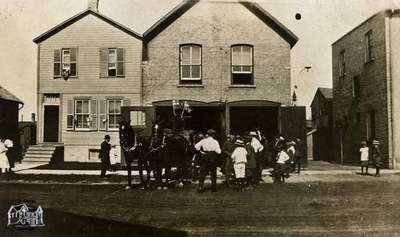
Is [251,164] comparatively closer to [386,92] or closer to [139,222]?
[139,222]

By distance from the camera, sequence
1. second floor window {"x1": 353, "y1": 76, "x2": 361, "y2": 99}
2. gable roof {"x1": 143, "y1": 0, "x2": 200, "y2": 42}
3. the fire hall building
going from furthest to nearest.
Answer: second floor window {"x1": 353, "y1": 76, "x2": 361, "y2": 99}, gable roof {"x1": 143, "y1": 0, "x2": 200, "y2": 42}, the fire hall building

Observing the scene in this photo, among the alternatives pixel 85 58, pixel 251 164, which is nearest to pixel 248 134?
pixel 251 164

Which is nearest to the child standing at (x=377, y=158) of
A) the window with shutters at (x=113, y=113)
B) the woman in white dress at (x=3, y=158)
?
the window with shutters at (x=113, y=113)

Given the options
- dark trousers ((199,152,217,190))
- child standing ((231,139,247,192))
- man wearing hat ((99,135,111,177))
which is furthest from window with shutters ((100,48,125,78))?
dark trousers ((199,152,217,190))

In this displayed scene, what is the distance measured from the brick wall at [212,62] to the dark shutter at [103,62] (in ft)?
4.45

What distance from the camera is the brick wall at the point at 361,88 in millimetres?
15469

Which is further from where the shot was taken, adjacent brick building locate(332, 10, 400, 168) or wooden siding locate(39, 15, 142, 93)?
wooden siding locate(39, 15, 142, 93)

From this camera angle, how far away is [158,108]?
49.7 ft

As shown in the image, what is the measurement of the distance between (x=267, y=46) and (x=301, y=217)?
9491 millimetres

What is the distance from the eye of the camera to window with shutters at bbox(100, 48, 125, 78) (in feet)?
53.2

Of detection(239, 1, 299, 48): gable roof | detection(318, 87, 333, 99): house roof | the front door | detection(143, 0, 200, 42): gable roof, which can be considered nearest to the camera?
detection(239, 1, 299, 48): gable roof

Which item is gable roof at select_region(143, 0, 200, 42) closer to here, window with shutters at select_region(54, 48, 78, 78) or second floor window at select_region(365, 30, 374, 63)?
window with shutters at select_region(54, 48, 78, 78)

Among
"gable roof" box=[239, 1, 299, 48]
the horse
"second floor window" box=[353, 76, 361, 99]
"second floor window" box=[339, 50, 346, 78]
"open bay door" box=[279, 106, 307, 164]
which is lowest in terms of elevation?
the horse

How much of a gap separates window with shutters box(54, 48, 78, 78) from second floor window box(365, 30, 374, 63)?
10261mm
